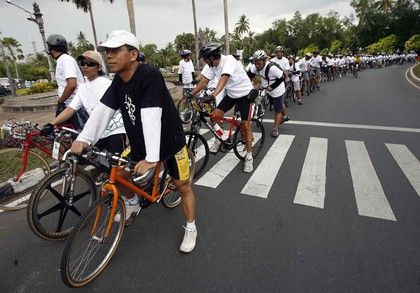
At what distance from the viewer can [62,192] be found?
9.68ft

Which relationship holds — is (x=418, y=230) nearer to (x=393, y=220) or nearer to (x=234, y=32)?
(x=393, y=220)

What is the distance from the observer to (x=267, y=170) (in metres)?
4.65

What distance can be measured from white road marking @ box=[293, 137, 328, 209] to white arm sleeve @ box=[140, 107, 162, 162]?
2.26 metres

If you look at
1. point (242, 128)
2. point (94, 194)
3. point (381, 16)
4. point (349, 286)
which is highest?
point (381, 16)

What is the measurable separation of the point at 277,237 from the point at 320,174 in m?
1.89

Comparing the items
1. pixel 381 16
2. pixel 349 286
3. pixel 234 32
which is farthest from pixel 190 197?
pixel 234 32

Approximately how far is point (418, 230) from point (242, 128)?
2.84m

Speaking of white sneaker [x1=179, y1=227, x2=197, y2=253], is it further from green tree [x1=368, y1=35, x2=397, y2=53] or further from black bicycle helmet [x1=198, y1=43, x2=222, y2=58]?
green tree [x1=368, y1=35, x2=397, y2=53]

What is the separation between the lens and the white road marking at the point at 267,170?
3.96 metres

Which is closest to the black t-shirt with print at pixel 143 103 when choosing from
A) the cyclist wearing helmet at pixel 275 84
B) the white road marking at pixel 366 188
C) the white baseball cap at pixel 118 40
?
the white baseball cap at pixel 118 40

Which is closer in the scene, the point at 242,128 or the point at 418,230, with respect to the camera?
the point at 418,230

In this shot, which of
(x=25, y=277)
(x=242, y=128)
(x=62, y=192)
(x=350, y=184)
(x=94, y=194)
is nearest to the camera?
(x=25, y=277)

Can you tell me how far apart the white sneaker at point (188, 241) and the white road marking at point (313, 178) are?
1.53m

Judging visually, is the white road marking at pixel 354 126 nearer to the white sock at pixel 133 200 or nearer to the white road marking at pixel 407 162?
the white road marking at pixel 407 162
